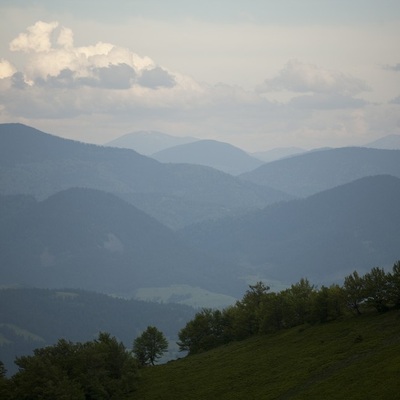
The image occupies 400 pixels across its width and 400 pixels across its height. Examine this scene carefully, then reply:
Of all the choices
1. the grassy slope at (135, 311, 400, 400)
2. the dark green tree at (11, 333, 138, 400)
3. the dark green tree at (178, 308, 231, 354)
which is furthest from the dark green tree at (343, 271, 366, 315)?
the dark green tree at (11, 333, 138, 400)

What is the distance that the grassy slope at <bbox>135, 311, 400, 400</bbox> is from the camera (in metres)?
81.3

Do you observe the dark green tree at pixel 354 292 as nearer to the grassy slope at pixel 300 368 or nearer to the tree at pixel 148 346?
the grassy slope at pixel 300 368

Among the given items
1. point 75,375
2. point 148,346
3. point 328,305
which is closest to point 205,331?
point 148,346

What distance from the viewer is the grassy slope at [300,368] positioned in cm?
8131

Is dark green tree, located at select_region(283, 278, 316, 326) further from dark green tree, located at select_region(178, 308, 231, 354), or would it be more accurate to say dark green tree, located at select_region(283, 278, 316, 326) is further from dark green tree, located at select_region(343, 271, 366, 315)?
dark green tree, located at select_region(178, 308, 231, 354)

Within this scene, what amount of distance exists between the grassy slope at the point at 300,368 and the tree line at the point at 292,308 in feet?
12.6

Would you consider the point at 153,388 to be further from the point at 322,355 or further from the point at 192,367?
the point at 322,355

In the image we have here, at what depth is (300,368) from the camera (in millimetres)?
96250

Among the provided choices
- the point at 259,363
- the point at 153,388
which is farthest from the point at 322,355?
the point at 153,388

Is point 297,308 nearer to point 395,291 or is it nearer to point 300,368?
point 395,291

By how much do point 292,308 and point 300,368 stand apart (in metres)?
34.7

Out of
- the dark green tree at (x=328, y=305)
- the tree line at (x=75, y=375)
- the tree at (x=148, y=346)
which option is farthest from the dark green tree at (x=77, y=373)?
the dark green tree at (x=328, y=305)

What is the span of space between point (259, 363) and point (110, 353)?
26948 millimetres

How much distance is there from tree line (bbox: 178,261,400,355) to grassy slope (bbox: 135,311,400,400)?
3.83 m
